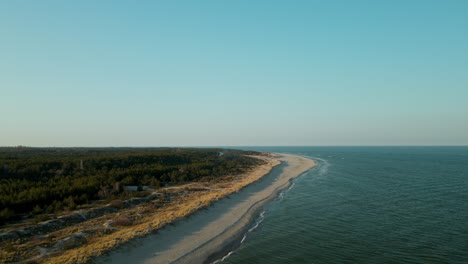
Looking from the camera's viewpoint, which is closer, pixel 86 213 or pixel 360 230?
pixel 360 230

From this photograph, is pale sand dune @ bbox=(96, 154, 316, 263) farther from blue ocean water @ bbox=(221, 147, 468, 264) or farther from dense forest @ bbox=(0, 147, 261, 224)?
dense forest @ bbox=(0, 147, 261, 224)

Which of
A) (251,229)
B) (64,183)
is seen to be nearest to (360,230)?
(251,229)

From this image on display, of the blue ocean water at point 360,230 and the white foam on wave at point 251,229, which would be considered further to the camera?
the blue ocean water at point 360,230

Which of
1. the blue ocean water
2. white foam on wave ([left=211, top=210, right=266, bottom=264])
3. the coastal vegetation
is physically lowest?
white foam on wave ([left=211, top=210, right=266, bottom=264])

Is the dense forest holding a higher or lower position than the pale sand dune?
higher

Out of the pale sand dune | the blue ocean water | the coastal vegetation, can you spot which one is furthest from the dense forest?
the blue ocean water

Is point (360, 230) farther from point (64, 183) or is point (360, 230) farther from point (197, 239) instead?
point (64, 183)

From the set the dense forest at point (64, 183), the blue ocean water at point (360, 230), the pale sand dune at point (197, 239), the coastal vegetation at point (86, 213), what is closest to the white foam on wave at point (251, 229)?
the blue ocean water at point (360, 230)

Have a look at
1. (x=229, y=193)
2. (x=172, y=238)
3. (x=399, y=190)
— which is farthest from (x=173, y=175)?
(x=399, y=190)

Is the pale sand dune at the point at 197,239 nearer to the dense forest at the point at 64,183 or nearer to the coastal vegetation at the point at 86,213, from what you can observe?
the coastal vegetation at the point at 86,213

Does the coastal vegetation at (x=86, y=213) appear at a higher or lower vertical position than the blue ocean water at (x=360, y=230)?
higher

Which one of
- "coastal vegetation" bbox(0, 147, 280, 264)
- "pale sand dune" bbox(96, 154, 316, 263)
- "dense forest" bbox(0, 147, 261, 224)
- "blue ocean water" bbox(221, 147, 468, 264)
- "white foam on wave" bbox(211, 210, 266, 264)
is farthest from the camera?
"dense forest" bbox(0, 147, 261, 224)
